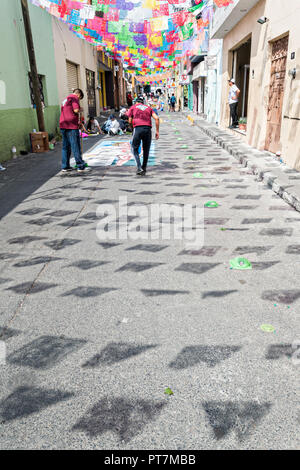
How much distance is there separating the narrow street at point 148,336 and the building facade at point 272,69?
3929 mm

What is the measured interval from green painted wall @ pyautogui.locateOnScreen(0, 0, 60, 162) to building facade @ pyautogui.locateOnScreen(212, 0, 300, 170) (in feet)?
21.8

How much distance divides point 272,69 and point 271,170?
13.0ft

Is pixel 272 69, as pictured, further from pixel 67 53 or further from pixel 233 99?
pixel 67 53

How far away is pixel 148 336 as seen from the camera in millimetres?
2619

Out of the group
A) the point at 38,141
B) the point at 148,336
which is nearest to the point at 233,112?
the point at 38,141

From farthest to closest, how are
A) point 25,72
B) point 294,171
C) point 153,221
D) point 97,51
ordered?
point 97,51 → point 25,72 → point 294,171 → point 153,221

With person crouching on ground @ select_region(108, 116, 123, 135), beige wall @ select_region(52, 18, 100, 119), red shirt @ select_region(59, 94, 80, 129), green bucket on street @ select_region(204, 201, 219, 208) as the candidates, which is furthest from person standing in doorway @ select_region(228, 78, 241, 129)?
green bucket on street @ select_region(204, 201, 219, 208)

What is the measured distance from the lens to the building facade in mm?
7898

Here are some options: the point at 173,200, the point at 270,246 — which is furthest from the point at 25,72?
the point at 270,246

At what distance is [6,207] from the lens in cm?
597

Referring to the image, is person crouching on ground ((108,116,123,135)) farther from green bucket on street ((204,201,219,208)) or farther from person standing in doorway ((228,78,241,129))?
green bucket on street ((204,201,219,208))
